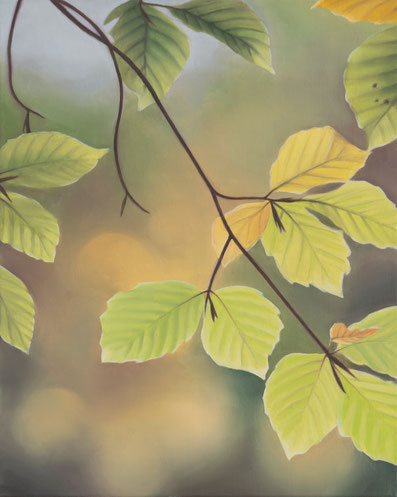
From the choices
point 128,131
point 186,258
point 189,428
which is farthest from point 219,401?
point 128,131

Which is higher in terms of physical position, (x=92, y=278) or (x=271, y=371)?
(x=92, y=278)

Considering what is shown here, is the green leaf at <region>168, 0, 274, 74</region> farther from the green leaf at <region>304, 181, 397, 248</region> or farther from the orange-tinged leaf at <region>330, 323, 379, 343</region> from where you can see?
the orange-tinged leaf at <region>330, 323, 379, 343</region>

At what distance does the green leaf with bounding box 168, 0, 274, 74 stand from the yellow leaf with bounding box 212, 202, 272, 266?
147 mm

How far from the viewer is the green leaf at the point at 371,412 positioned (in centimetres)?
47

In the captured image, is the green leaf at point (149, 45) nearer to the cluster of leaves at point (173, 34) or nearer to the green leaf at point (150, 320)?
the cluster of leaves at point (173, 34)

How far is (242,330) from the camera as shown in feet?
1.57

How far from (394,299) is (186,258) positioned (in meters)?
0.21

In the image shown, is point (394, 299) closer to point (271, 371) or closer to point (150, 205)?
point (271, 371)

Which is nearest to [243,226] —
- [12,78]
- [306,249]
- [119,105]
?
[306,249]

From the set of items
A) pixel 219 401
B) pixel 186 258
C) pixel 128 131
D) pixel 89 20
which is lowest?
pixel 219 401

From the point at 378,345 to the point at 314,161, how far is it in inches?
7.5

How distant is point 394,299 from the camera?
19.2 inches

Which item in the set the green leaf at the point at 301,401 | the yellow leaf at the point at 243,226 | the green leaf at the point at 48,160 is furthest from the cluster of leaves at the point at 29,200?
the green leaf at the point at 301,401

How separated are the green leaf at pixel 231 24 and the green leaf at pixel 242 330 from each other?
237 millimetres
